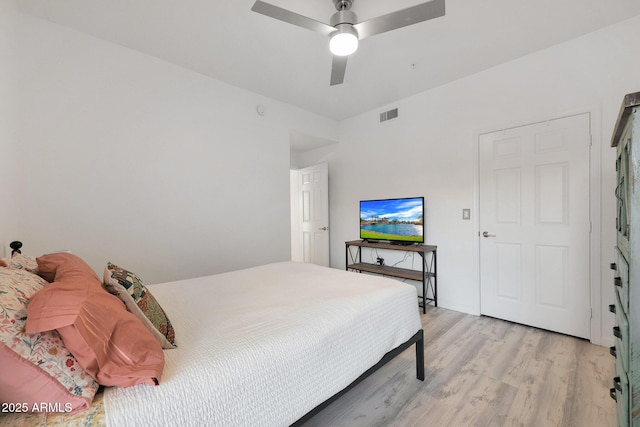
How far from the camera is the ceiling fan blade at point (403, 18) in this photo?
1.56 metres

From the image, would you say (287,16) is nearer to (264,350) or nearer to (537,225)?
(264,350)

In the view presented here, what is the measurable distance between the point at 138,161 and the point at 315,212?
2.87m

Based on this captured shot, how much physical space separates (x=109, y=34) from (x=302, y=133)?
237 cm

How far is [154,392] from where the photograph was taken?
82 cm

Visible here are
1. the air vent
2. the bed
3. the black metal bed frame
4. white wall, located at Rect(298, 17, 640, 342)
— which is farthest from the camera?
the air vent

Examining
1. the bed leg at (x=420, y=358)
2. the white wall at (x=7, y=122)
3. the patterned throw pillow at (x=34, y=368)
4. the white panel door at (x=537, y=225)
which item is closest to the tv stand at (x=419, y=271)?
the white panel door at (x=537, y=225)

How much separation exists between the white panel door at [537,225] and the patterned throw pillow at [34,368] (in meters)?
3.42

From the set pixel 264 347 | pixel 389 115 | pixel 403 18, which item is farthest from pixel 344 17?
pixel 389 115

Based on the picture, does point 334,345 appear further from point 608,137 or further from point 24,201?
point 608,137

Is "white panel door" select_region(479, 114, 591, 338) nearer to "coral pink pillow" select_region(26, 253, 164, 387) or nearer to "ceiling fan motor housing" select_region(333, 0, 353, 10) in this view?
"ceiling fan motor housing" select_region(333, 0, 353, 10)

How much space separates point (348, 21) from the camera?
177 cm

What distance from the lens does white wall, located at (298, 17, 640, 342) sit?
2.26 meters

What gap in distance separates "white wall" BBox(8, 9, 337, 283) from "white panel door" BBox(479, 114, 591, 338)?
2.71 metres

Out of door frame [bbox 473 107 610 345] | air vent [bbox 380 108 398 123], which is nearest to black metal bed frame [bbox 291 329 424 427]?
door frame [bbox 473 107 610 345]
